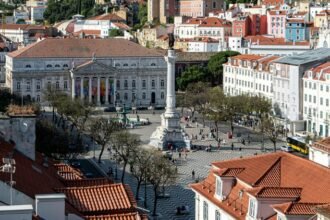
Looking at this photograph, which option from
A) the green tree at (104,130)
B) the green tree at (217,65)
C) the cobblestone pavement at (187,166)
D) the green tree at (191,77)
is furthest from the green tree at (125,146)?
the green tree at (217,65)

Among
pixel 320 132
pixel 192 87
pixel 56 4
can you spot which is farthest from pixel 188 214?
pixel 56 4

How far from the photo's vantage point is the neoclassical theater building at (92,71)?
299 ft

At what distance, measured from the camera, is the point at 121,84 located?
95.0 metres

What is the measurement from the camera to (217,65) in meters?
99.9

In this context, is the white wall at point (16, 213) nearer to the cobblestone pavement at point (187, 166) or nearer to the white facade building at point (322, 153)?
the white facade building at point (322, 153)

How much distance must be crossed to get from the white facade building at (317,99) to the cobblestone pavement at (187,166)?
503 centimetres

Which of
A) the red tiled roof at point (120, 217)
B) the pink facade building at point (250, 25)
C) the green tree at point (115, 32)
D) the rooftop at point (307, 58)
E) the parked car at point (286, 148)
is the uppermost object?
the pink facade building at point (250, 25)

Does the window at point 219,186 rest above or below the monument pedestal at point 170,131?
above

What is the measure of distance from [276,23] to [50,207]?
115468 millimetres

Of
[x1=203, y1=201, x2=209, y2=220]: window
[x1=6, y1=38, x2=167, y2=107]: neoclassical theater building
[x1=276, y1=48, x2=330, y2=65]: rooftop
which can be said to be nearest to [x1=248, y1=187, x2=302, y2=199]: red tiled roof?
[x1=203, y1=201, x2=209, y2=220]: window

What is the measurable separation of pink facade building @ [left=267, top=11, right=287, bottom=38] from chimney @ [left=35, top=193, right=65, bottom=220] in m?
113

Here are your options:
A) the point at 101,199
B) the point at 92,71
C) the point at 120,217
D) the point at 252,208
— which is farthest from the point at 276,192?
the point at 92,71

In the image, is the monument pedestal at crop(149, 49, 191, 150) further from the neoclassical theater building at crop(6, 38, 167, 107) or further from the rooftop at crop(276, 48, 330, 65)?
the neoclassical theater building at crop(6, 38, 167, 107)

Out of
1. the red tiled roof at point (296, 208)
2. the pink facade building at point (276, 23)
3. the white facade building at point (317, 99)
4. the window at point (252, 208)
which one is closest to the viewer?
the red tiled roof at point (296, 208)
